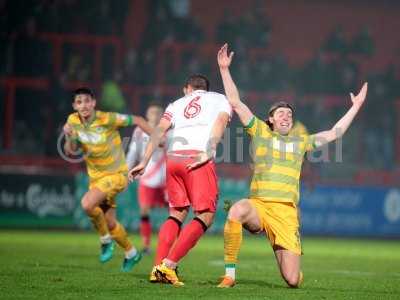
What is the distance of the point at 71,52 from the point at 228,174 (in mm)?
5020

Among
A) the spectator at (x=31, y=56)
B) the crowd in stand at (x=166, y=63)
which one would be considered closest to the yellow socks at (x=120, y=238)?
the crowd in stand at (x=166, y=63)

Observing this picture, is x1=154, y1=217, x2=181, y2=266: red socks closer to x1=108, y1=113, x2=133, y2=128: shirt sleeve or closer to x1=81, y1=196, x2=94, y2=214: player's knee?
x1=81, y1=196, x2=94, y2=214: player's knee

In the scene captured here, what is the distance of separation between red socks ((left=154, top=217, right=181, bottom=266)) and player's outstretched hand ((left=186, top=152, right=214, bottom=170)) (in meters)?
0.67

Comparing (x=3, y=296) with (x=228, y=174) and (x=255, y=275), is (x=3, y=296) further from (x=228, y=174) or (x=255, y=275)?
(x=228, y=174)

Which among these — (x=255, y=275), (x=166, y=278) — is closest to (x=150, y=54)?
(x=255, y=275)

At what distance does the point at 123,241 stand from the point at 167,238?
2161 millimetres

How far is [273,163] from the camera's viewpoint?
9773 mm

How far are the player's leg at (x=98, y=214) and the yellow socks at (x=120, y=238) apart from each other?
0.18m

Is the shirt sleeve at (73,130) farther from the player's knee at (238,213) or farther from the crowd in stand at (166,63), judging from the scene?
the crowd in stand at (166,63)

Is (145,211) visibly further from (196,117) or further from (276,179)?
(276,179)

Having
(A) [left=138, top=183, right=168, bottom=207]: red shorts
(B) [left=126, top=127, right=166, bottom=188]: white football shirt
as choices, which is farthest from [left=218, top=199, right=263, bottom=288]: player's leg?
(A) [left=138, top=183, right=168, bottom=207]: red shorts

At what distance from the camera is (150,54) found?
2433 centimetres

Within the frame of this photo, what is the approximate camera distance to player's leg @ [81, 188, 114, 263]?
11789 millimetres

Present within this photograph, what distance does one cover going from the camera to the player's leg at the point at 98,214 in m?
11.8
